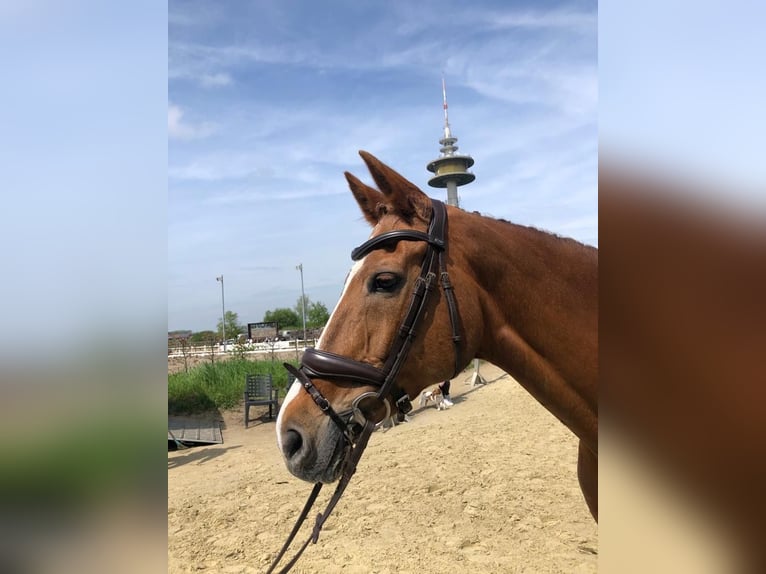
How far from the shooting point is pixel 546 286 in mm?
1980

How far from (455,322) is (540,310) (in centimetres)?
36

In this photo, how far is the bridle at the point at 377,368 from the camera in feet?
6.34

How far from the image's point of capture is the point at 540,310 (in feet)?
6.44

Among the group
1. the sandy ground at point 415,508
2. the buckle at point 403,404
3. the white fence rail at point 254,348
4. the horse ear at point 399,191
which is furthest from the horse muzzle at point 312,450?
the white fence rail at point 254,348

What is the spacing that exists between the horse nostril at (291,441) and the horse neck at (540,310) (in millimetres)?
882

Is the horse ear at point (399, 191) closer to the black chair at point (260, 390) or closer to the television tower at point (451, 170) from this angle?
the black chair at point (260, 390)

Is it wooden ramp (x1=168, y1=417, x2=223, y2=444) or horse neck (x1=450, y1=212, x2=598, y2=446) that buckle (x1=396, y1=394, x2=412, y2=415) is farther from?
wooden ramp (x1=168, y1=417, x2=223, y2=444)

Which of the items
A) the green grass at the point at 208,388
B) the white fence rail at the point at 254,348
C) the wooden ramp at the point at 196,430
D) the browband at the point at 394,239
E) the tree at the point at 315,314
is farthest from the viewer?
the tree at the point at 315,314

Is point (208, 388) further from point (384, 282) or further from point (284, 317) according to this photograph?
point (284, 317)

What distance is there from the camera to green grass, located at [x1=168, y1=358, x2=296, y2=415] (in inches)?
546

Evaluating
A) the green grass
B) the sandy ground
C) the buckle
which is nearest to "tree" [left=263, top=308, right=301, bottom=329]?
the green grass

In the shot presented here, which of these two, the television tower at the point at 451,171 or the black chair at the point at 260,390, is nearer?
the black chair at the point at 260,390
